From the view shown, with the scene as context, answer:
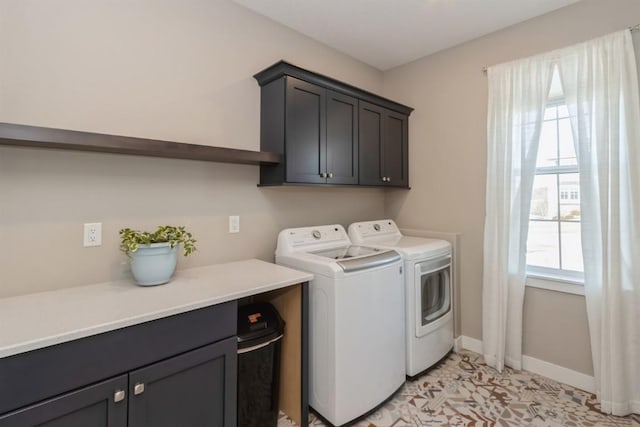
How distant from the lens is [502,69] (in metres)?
2.38

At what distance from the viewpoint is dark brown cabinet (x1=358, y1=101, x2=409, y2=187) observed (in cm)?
258

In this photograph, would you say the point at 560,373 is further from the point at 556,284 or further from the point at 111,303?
the point at 111,303

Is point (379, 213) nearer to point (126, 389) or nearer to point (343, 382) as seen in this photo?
point (343, 382)

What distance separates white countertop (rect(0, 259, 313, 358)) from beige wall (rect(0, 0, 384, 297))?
0.65ft

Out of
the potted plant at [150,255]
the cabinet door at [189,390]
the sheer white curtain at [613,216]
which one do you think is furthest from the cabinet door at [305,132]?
the sheer white curtain at [613,216]

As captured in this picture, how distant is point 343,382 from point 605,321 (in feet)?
5.55

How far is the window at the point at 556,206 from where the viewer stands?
2238 millimetres

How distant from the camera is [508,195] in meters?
2.32

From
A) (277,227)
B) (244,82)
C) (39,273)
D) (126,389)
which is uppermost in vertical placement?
(244,82)

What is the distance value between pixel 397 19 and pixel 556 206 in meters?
1.88

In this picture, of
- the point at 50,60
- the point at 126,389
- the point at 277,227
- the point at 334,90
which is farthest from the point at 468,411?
the point at 50,60

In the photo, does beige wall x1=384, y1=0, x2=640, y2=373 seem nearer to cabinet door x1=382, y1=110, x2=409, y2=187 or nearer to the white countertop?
cabinet door x1=382, y1=110, x2=409, y2=187

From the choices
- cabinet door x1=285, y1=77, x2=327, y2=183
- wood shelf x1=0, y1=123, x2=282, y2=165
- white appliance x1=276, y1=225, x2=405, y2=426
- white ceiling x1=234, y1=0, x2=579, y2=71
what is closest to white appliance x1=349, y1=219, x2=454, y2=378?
white appliance x1=276, y1=225, x2=405, y2=426

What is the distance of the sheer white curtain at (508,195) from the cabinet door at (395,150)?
2.52ft
